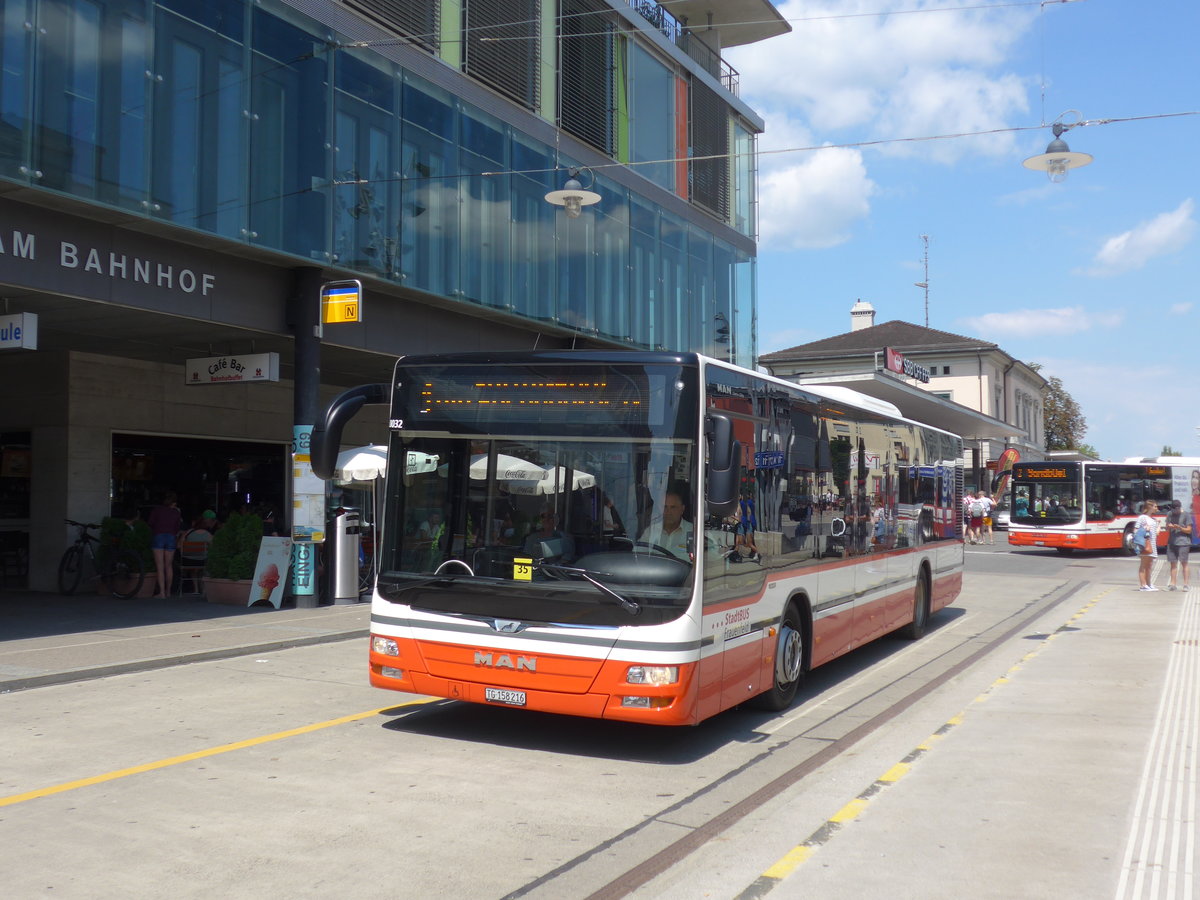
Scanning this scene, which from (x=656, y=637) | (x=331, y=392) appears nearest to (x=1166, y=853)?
(x=656, y=637)

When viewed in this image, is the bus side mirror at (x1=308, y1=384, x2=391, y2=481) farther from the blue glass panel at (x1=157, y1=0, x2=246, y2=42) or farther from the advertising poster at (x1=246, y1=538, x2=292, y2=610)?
the advertising poster at (x1=246, y1=538, x2=292, y2=610)

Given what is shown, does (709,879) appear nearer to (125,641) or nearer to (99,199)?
(125,641)

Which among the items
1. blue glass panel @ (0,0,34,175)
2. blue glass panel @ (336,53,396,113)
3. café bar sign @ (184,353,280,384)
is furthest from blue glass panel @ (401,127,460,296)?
blue glass panel @ (0,0,34,175)

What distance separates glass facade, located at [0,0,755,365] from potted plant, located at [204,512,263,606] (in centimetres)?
442

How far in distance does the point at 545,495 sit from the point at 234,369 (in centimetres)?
1158

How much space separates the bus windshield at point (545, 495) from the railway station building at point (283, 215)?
2.48m

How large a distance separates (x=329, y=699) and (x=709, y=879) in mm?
5290

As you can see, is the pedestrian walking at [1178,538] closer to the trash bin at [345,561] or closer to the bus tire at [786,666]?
the bus tire at [786,666]

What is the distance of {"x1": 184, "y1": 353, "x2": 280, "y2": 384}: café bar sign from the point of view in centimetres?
1706

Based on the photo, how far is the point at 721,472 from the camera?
7.07 metres

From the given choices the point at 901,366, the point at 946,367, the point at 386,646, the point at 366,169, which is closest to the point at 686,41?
the point at 366,169

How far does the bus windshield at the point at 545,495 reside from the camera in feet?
23.9

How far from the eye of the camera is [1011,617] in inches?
682

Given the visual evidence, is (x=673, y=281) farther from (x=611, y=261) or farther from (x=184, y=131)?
(x=184, y=131)
